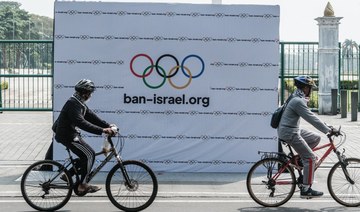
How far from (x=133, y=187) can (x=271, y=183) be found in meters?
1.74

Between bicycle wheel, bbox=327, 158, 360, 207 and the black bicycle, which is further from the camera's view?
bicycle wheel, bbox=327, 158, 360, 207

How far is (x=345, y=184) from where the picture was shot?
9.08 metres

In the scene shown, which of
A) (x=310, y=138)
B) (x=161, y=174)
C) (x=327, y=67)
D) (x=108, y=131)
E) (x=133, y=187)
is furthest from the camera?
(x=327, y=67)

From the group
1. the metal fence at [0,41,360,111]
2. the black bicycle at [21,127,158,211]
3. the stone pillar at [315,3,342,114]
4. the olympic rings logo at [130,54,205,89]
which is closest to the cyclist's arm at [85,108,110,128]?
the black bicycle at [21,127,158,211]

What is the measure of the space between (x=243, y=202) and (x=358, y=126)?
38.5 feet

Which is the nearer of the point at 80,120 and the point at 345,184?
the point at 80,120

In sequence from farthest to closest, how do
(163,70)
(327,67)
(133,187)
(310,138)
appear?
(327,67), (163,70), (310,138), (133,187)

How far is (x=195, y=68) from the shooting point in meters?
11.9

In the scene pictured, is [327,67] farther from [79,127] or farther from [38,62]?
[79,127]

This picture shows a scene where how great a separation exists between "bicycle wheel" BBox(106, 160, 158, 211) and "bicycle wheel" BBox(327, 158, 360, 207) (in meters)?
2.25

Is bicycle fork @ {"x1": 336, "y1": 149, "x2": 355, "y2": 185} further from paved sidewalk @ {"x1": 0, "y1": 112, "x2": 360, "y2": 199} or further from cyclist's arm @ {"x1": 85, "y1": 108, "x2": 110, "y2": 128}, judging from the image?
cyclist's arm @ {"x1": 85, "y1": 108, "x2": 110, "y2": 128}

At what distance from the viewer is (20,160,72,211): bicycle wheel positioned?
28.5 ft

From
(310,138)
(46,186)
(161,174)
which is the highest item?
(310,138)

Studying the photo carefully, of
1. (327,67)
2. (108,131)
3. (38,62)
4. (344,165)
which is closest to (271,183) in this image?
(344,165)
